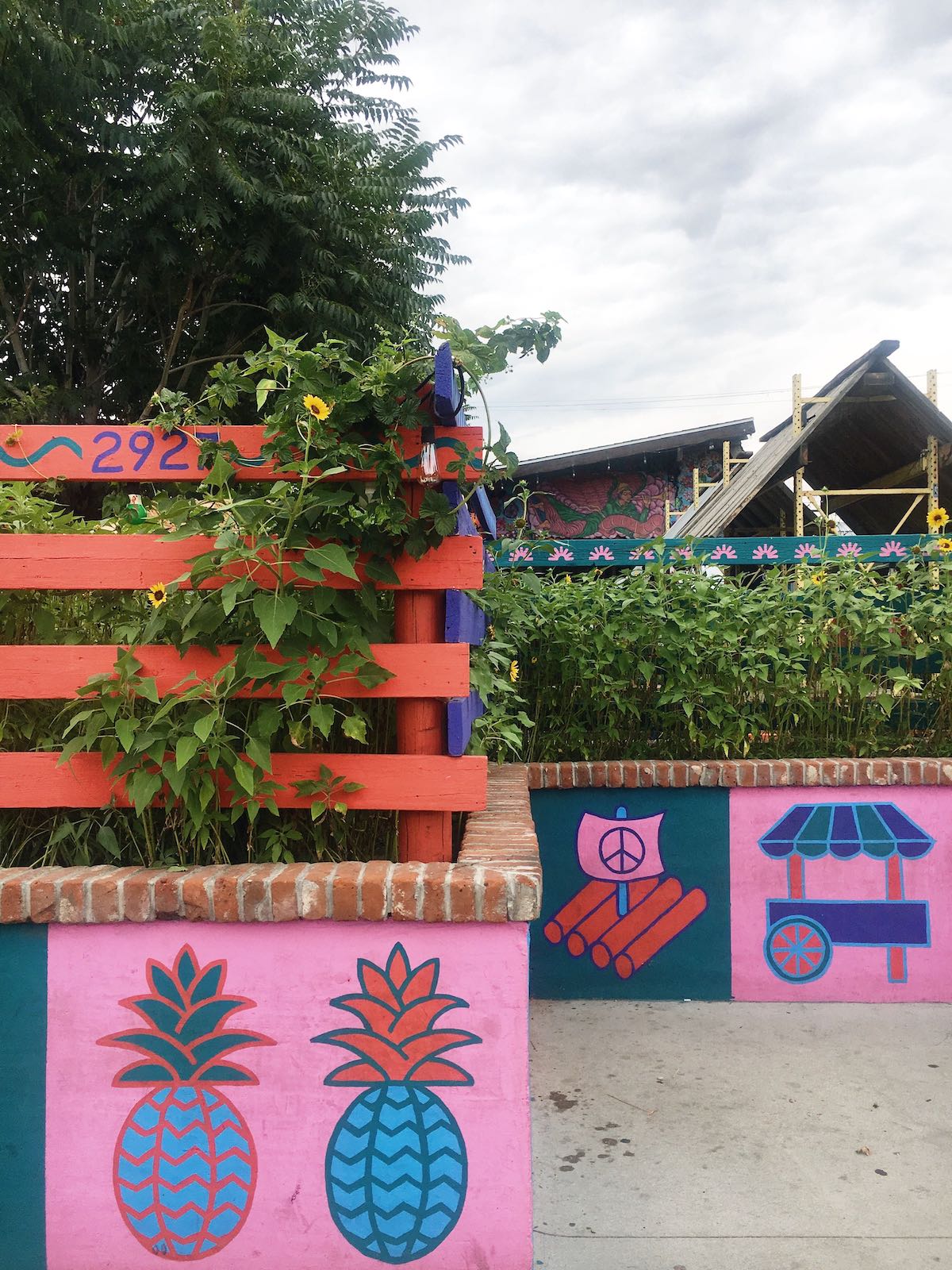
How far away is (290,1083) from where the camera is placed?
2076 mm

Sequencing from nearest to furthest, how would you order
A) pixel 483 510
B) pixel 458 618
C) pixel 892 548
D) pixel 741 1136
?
pixel 458 618 < pixel 741 1136 < pixel 483 510 < pixel 892 548

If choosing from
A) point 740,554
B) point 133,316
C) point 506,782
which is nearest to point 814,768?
point 506,782

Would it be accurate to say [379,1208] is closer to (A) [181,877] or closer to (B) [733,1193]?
(A) [181,877]

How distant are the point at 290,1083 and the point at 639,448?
38.5 feet

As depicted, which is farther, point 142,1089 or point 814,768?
point 814,768

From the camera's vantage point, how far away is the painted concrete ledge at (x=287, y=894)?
2037 mm

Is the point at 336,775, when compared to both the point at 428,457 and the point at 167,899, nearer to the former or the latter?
the point at 167,899

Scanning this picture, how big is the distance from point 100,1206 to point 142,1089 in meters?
0.28

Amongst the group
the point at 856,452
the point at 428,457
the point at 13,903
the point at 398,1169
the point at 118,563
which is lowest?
the point at 398,1169

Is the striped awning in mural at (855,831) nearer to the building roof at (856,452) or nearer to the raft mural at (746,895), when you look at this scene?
the raft mural at (746,895)

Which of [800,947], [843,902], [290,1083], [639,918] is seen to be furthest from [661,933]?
[290,1083]

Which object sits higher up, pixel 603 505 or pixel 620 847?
pixel 603 505

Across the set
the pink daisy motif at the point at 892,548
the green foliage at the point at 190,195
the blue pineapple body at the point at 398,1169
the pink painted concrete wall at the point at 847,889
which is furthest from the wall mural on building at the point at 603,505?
the blue pineapple body at the point at 398,1169

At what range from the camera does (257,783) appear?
7.14ft
